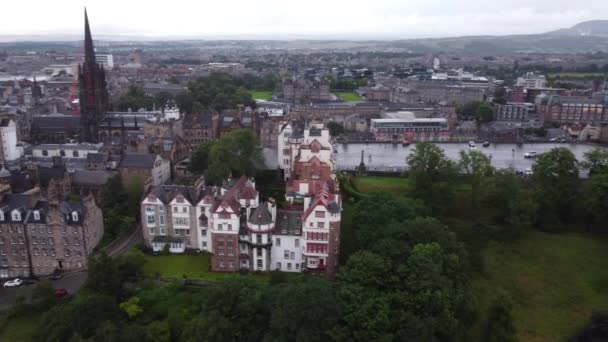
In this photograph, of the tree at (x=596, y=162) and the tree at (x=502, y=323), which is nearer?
the tree at (x=502, y=323)

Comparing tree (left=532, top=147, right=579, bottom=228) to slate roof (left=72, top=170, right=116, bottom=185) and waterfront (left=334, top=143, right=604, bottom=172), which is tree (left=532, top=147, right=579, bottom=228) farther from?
slate roof (left=72, top=170, right=116, bottom=185)

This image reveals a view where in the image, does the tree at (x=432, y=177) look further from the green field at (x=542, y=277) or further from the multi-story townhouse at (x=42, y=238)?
the multi-story townhouse at (x=42, y=238)

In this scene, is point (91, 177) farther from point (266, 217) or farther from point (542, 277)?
point (542, 277)

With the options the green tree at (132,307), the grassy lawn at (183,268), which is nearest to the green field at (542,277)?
the grassy lawn at (183,268)

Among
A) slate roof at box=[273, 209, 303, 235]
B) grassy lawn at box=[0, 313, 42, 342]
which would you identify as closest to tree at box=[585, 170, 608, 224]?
slate roof at box=[273, 209, 303, 235]

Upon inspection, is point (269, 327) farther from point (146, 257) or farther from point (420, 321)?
point (146, 257)

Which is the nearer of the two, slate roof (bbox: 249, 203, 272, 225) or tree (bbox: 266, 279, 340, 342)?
tree (bbox: 266, 279, 340, 342)

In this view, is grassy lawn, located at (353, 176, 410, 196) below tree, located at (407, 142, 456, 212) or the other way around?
below
